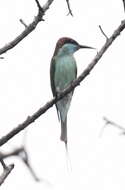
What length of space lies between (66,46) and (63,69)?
1.12 ft

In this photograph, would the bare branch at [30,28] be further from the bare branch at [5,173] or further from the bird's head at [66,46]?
the bird's head at [66,46]

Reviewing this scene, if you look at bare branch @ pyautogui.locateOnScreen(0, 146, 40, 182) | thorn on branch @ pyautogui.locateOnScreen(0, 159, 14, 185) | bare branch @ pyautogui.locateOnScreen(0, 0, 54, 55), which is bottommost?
bare branch @ pyautogui.locateOnScreen(0, 0, 54, 55)

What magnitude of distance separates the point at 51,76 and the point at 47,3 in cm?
217

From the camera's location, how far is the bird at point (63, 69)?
454 cm

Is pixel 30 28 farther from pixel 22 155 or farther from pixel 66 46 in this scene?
pixel 66 46

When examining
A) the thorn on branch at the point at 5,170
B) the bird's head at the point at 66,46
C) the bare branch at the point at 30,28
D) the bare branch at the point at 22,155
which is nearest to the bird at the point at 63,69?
the bird's head at the point at 66,46

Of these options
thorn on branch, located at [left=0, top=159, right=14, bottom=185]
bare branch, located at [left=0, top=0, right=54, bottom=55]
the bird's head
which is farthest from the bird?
thorn on branch, located at [left=0, top=159, right=14, bottom=185]

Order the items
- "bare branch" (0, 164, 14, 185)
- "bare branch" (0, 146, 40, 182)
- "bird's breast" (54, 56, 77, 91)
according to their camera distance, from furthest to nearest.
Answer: "bird's breast" (54, 56, 77, 91) < "bare branch" (0, 164, 14, 185) < "bare branch" (0, 146, 40, 182)

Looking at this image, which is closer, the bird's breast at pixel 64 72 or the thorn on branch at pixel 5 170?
the thorn on branch at pixel 5 170

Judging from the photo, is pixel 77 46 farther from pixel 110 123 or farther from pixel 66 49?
pixel 110 123

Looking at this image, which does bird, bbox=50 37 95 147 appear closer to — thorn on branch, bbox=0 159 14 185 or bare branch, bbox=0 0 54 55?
bare branch, bbox=0 0 54 55

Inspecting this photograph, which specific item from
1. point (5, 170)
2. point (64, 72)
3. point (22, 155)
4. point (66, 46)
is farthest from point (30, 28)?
point (66, 46)

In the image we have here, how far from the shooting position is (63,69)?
4.81 m

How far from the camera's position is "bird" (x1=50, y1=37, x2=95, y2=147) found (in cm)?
454
